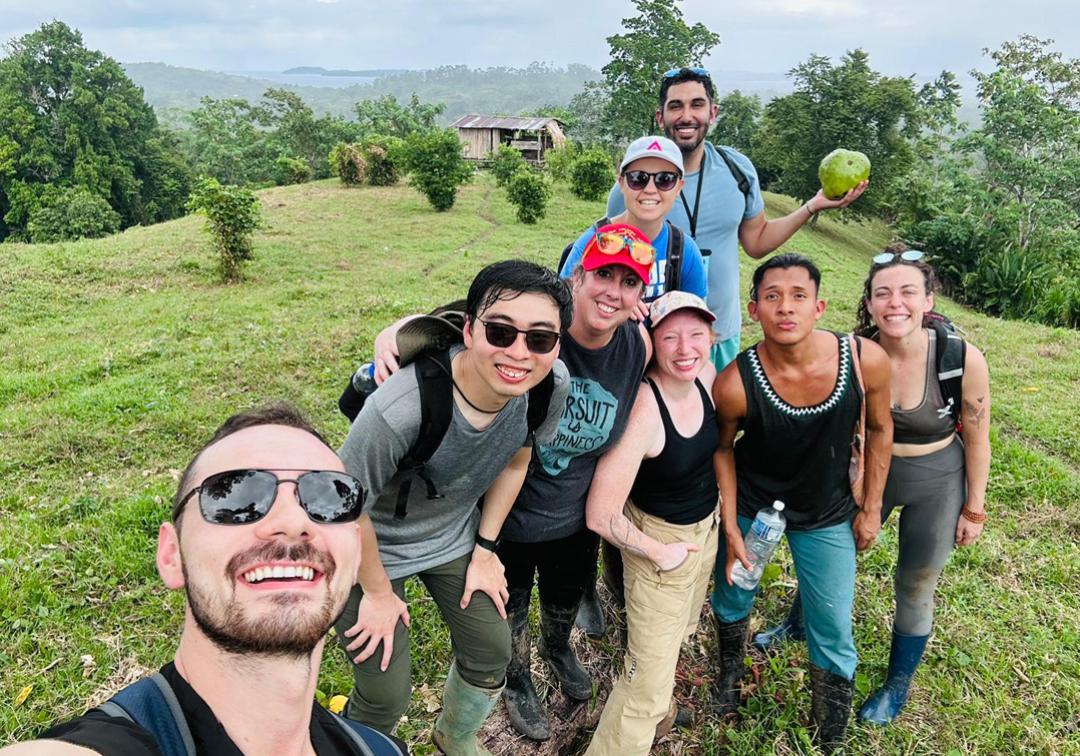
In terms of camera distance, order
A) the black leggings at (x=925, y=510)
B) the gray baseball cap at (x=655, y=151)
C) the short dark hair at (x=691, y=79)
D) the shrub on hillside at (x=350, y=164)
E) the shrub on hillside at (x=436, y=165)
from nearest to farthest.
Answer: the black leggings at (x=925, y=510)
the gray baseball cap at (x=655, y=151)
the short dark hair at (x=691, y=79)
the shrub on hillside at (x=436, y=165)
the shrub on hillside at (x=350, y=164)

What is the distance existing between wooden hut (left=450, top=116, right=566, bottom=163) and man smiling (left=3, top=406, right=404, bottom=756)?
42220 millimetres

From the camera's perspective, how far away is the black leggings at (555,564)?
3.02 meters

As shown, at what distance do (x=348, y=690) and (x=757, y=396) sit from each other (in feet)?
8.41

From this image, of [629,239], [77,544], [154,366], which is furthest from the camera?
[154,366]

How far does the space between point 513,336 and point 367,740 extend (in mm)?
1278

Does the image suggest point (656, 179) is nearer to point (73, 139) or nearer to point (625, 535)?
point (625, 535)

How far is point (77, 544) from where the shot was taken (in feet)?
14.5

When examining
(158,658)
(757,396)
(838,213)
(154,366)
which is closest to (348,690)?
(158,658)

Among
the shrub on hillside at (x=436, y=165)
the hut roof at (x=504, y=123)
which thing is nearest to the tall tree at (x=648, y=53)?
the hut roof at (x=504, y=123)

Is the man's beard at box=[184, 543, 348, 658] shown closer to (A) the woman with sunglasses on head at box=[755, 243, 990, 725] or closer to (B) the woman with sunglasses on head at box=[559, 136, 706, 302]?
(B) the woman with sunglasses on head at box=[559, 136, 706, 302]

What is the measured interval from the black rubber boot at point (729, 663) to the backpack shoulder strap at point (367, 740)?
6.71ft

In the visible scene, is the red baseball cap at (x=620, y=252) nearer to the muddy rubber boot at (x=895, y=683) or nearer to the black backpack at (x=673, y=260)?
the black backpack at (x=673, y=260)

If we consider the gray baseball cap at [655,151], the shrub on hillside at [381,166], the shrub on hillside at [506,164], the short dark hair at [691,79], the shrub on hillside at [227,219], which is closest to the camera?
the gray baseball cap at [655,151]

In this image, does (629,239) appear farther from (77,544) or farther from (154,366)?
(154,366)
